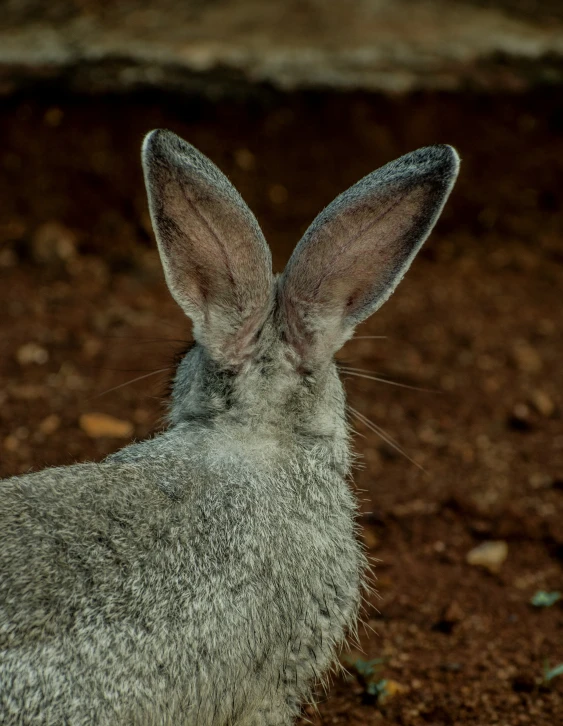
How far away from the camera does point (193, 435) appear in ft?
10.9

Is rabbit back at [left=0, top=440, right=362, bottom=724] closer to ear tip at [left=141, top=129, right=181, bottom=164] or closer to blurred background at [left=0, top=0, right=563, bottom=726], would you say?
→ ear tip at [left=141, top=129, right=181, bottom=164]

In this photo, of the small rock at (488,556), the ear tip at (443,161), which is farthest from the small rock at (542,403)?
the ear tip at (443,161)

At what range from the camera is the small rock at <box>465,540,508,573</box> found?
4.96 m

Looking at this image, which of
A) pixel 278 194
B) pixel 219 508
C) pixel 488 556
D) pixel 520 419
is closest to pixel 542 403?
pixel 520 419

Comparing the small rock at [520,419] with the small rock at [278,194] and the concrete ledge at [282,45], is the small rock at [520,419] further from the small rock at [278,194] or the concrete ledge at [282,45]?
the concrete ledge at [282,45]

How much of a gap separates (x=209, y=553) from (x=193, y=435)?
1.54ft

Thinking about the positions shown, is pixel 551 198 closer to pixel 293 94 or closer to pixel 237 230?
pixel 293 94

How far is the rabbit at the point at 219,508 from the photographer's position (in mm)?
2730

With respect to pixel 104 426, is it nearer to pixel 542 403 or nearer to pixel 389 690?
pixel 389 690

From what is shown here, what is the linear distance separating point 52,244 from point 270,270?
397cm

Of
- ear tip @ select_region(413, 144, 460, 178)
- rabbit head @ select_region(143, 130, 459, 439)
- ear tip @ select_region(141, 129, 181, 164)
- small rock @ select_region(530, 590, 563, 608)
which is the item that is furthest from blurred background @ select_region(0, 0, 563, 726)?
ear tip @ select_region(413, 144, 460, 178)

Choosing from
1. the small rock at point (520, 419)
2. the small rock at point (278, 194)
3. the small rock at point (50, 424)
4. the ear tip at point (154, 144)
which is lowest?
the small rock at point (50, 424)

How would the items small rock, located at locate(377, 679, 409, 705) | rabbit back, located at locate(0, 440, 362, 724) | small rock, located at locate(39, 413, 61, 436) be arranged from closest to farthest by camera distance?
1. rabbit back, located at locate(0, 440, 362, 724)
2. small rock, located at locate(377, 679, 409, 705)
3. small rock, located at locate(39, 413, 61, 436)

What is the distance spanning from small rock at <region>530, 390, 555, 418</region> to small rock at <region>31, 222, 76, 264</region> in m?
3.33
